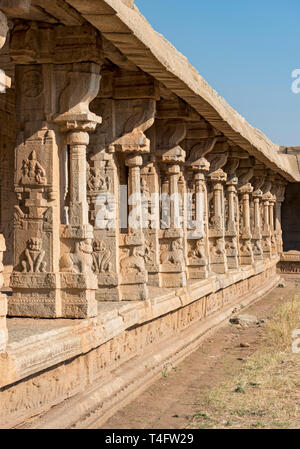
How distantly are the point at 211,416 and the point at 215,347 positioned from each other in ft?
13.9

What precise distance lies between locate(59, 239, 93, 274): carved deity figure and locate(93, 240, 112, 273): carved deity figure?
1.65 metres

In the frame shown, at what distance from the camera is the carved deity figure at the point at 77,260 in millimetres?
6656

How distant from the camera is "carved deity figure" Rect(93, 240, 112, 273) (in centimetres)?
837

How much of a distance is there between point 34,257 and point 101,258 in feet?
5.91

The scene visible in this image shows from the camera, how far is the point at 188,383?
8.11 m

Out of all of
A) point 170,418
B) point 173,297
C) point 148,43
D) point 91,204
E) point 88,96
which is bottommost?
point 170,418

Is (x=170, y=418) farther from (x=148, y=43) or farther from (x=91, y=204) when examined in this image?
(x=148, y=43)

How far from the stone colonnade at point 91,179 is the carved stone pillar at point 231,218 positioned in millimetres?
2683

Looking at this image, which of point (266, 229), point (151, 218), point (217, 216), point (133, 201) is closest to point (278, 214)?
point (266, 229)

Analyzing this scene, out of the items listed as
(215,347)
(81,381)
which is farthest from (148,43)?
(215,347)

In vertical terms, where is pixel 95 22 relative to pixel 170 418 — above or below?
above

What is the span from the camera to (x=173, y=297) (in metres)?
9.81


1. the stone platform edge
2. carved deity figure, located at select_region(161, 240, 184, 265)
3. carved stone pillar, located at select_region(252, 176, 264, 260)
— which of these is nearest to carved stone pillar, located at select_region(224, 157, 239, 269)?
carved stone pillar, located at select_region(252, 176, 264, 260)

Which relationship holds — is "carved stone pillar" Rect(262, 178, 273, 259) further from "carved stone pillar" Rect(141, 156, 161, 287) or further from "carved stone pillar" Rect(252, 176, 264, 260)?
"carved stone pillar" Rect(141, 156, 161, 287)
